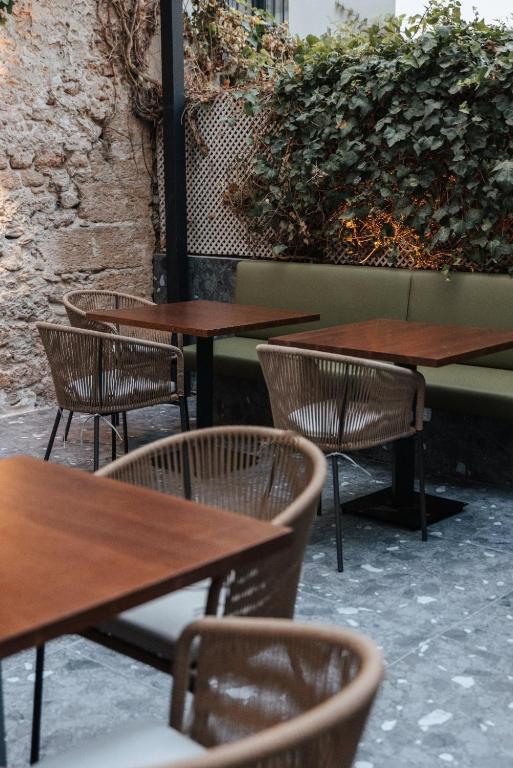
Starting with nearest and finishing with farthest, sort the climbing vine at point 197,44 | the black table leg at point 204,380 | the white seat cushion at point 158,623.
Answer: the white seat cushion at point 158,623 < the black table leg at point 204,380 < the climbing vine at point 197,44

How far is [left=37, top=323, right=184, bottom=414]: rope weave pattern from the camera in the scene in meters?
4.51

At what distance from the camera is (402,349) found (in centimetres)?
396

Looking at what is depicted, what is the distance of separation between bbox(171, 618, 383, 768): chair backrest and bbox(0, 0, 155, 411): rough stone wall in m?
5.12

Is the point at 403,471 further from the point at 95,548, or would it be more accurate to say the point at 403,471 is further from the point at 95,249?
the point at 95,249

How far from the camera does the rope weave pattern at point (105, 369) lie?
451cm

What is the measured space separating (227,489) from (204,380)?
2.60 meters

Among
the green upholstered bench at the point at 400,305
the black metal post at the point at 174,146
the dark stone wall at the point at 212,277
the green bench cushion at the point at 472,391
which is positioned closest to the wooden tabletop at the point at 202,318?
the green upholstered bench at the point at 400,305

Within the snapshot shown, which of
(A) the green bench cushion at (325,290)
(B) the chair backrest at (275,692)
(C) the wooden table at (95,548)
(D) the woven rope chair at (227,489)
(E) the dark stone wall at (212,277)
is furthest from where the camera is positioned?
(E) the dark stone wall at (212,277)

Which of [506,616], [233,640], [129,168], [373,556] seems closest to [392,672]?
[506,616]

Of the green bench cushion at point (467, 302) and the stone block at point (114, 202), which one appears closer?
the green bench cushion at point (467, 302)

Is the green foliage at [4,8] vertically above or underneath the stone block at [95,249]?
above

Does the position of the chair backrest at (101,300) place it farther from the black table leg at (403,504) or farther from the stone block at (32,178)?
the black table leg at (403,504)

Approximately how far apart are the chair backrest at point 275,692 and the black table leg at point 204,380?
3.38 m

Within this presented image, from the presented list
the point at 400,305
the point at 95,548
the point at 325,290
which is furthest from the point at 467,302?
the point at 95,548
